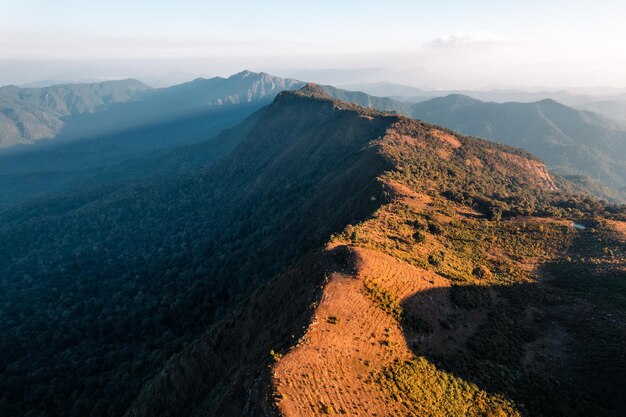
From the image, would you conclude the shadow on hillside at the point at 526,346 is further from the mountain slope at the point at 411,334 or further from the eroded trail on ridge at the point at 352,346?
the eroded trail on ridge at the point at 352,346

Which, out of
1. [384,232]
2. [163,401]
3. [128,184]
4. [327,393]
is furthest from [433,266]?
[128,184]

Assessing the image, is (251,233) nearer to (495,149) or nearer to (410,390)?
(410,390)

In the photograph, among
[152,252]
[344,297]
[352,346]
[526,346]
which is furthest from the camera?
[152,252]

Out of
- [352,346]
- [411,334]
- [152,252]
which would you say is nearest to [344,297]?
[352,346]

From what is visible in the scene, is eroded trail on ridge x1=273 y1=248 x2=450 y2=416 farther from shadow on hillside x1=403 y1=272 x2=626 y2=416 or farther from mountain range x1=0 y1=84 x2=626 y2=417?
shadow on hillside x1=403 y1=272 x2=626 y2=416

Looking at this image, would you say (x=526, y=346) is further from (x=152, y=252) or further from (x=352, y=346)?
(x=152, y=252)

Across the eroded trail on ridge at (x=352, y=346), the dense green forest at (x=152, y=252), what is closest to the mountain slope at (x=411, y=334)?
the eroded trail on ridge at (x=352, y=346)
